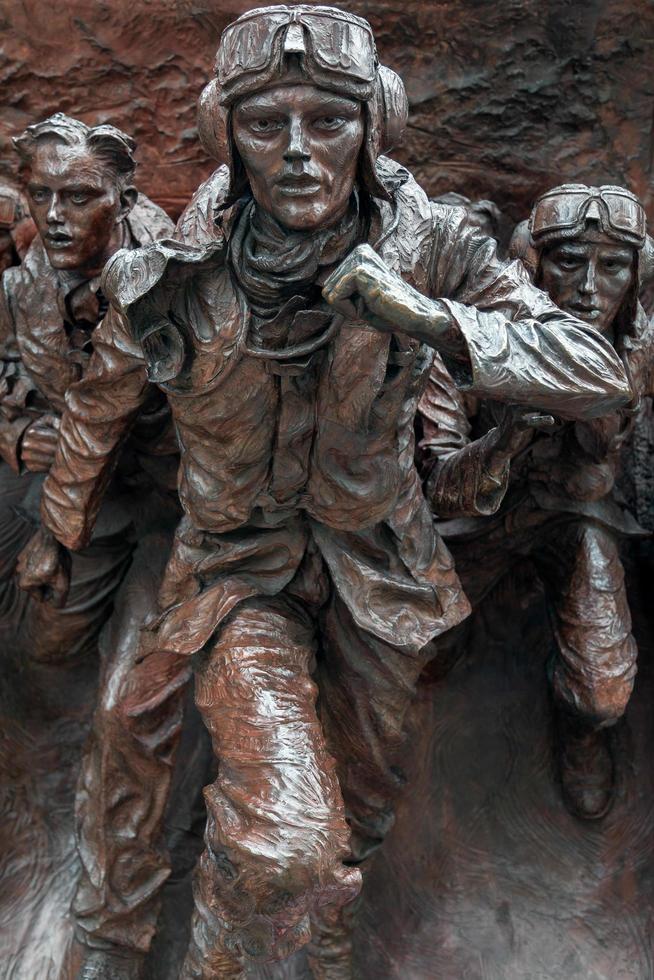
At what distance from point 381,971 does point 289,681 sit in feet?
4.63

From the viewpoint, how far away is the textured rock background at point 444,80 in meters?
4.57

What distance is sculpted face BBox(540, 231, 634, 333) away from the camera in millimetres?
3771

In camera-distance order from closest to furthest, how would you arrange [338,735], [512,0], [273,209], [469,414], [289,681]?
[273,209] → [289,681] → [338,735] → [469,414] → [512,0]

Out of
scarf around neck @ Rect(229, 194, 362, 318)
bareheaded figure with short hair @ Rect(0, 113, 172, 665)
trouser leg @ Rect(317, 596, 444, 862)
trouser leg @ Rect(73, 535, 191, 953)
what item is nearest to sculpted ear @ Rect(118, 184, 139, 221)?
bareheaded figure with short hair @ Rect(0, 113, 172, 665)

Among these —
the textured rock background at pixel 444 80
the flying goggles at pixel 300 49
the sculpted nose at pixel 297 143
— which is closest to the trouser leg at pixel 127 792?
the sculpted nose at pixel 297 143

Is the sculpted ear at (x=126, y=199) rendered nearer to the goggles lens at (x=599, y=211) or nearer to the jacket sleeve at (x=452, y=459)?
the jacket sleeve at (x=452, y=459)

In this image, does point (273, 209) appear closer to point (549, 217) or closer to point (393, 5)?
point (549, 217)

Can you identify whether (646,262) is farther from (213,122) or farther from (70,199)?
(70,199)

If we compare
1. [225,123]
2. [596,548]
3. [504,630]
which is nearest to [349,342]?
[225,123]

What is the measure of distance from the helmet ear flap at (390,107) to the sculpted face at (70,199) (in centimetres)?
84

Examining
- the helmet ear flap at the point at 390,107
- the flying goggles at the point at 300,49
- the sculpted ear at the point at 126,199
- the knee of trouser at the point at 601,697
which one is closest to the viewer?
the flying goggles at the point at 300,49

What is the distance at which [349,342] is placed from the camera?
10.1ft

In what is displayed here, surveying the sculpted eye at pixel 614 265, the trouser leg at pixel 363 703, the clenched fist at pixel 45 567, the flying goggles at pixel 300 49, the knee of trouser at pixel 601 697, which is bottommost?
the knee of trouser at pixel 601 697

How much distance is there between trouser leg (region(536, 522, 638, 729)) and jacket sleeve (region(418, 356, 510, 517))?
503 millimetres
